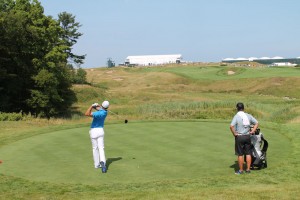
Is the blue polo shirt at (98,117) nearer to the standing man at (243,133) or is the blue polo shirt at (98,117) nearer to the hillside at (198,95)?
the standing man at (243,133)

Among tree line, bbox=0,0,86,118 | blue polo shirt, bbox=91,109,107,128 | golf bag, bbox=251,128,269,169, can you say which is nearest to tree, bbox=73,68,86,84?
tree line, bbox=0,0,86,118

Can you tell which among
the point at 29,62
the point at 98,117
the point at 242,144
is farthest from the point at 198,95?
the point at 242,144

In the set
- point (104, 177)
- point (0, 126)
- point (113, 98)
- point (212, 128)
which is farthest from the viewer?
point (113, 98)

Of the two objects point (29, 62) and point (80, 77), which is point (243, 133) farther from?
point (80, 77)

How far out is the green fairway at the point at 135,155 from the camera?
10.5 metres

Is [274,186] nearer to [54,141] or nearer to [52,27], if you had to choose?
[54,141]

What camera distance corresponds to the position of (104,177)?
1039cm

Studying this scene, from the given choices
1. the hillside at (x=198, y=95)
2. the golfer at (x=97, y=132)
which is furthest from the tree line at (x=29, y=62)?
the golfer at (x=97, y=132)

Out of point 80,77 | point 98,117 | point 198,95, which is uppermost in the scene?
point 98,117

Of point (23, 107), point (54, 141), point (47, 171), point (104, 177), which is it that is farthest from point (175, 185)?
point (23, 107)

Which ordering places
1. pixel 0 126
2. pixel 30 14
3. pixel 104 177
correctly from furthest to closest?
pixel 30 14 < pixel 0 126 < pixel 104 177

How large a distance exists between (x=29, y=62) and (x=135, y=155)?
2919 centimetres

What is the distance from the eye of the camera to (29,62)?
3881 centimetres

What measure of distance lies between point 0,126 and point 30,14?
18.9m
